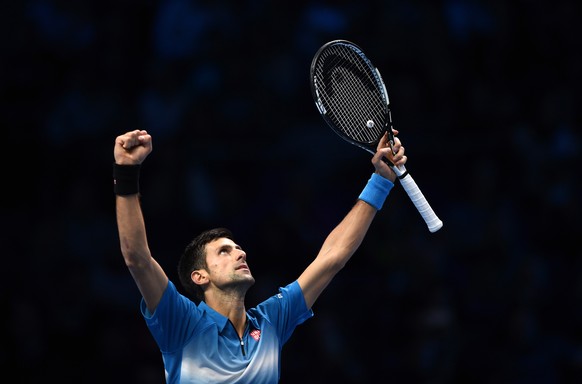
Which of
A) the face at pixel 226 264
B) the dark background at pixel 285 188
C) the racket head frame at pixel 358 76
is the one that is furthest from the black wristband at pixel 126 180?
the dark background at pixel 285 188

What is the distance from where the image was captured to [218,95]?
967 centimetres

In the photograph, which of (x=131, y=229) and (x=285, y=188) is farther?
(x=285, y=188)

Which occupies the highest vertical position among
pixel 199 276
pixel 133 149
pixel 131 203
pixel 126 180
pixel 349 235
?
pixel 133 149

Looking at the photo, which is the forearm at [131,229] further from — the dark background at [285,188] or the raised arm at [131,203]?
the dark background at [285,188]

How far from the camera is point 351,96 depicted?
604cm

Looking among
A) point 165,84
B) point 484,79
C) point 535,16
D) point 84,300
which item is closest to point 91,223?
point 84,300

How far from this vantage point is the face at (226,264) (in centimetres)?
544

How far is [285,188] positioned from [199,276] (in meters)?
3.81

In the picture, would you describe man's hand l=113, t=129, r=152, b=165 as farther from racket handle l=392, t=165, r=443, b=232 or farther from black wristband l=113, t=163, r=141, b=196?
racket handle l=392, t=165, r=443, b=232

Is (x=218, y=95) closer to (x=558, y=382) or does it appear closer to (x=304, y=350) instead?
(x=304, y=350)

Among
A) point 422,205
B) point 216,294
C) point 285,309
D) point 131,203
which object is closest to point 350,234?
point 422,205

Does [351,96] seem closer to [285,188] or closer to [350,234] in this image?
[350,234]

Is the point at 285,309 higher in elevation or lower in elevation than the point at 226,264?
lower

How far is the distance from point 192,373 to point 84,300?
364 cm
